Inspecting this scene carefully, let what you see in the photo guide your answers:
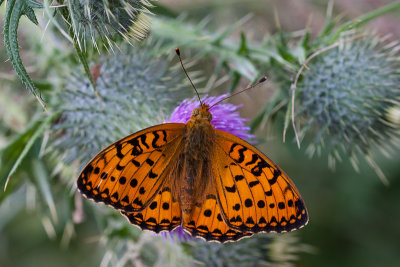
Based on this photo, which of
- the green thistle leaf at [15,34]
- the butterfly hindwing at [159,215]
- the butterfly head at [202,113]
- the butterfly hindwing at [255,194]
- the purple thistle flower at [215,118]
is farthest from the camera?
the purple thistle flower at [215,118]

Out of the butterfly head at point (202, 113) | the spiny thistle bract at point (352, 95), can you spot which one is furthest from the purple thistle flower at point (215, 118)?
the spiny thistle bract at point (352, 95)

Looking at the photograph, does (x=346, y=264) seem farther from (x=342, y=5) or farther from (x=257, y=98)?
(x=342, y=5)

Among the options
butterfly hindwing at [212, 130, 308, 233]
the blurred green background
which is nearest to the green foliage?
butterfly hindwing at [212, 130, 308, 233]

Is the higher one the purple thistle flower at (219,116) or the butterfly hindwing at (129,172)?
the purple thistle flower at (219,116)

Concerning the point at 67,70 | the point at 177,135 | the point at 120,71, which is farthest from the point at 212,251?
the point at 67,70

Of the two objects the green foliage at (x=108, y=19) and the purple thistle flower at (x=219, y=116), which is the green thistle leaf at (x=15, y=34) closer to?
the green foliage at (x=108, y=19)

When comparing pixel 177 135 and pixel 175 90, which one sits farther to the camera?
pixel 175 90

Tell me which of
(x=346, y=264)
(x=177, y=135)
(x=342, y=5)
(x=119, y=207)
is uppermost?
(x=342, y=5)

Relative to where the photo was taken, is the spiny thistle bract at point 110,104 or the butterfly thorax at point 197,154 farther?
the spiny thistle bract at point 110,104
